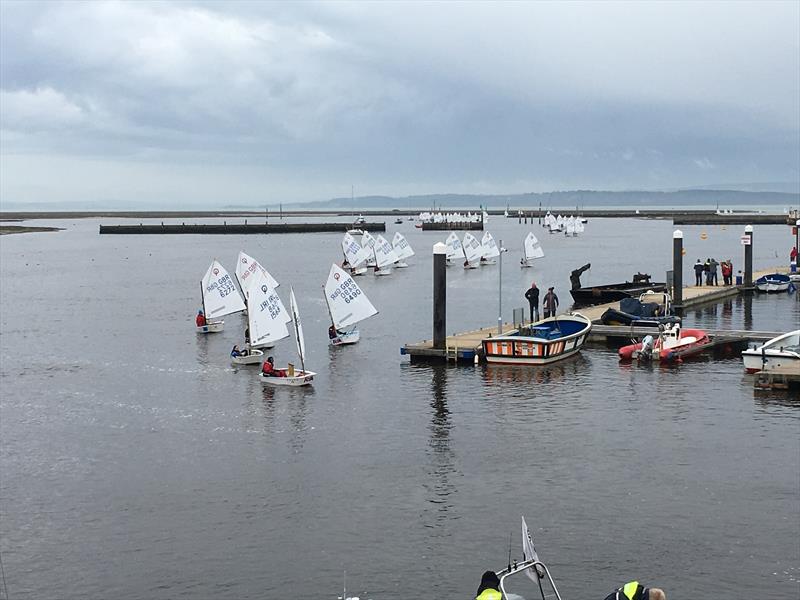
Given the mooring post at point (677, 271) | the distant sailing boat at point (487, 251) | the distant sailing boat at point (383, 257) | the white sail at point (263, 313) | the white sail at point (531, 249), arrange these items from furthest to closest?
the distant sailing boat at point (487, 251) < the white sail at point (531, 249) < the distant sailing boat at point (383, 257) < the mooring post at point (677, 271) < the white sail at point (263, 313)

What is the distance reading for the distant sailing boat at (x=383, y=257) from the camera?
11112cm

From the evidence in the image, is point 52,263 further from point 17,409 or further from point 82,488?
point 82,488

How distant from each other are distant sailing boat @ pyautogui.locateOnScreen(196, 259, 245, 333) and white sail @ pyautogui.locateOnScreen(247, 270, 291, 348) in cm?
1145

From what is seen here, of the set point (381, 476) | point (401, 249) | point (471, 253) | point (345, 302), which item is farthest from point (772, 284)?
point (401, 249)

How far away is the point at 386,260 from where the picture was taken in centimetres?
11281

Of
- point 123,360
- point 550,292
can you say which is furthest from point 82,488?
point 550,292

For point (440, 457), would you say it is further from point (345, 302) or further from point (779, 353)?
point (345, 302)

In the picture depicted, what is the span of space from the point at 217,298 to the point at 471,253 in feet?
205

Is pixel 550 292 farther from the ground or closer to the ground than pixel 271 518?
farther from the ground

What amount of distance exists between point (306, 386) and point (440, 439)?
37.0ft

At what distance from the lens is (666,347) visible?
4647 centimetres

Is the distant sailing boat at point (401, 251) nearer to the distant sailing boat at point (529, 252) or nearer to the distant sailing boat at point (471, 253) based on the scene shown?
the distant sailing boat at point (471, 253)

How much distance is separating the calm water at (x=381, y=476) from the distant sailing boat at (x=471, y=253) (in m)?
65.6

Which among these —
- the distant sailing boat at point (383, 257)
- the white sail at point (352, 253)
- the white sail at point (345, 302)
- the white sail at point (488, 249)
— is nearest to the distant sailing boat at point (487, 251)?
the white sail at point (488, 249)
